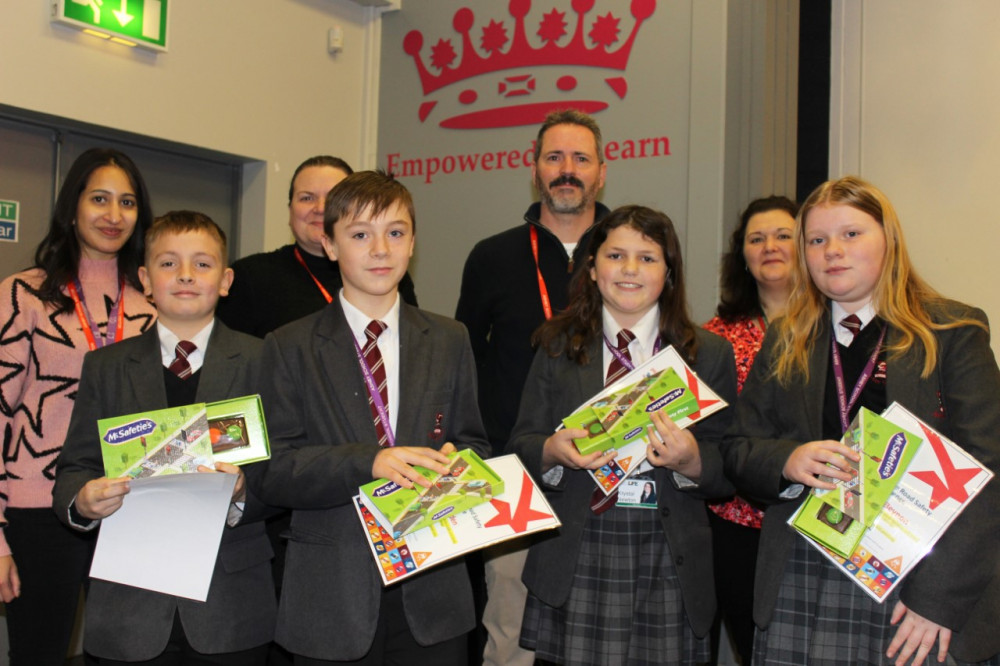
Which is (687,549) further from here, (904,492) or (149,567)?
(149,567)

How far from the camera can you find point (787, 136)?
562 cm

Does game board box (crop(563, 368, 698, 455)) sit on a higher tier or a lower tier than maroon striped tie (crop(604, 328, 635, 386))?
lower

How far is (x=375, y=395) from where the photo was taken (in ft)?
7.77

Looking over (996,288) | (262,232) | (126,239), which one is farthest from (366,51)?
(996,288)

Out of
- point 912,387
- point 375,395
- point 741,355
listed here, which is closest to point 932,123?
point 741,355

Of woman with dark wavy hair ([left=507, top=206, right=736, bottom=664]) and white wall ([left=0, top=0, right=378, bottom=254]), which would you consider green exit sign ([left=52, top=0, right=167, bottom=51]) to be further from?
woman with dark wavy hair ([left=507, top=206, right=736, bottom=664])

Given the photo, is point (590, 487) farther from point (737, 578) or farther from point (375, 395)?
point (737, 578)

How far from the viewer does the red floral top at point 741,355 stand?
10.6 feet

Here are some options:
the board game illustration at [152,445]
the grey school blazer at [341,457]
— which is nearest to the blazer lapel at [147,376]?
the board game illustration at [152,445]

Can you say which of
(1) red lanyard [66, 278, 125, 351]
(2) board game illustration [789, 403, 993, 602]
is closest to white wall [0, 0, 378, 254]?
(1) red lanyard [66, 278, 125, 351]

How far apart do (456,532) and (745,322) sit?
1.89 metres

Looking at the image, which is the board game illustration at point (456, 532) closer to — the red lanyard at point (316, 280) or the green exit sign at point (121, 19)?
the red lanyard at point (316, 280)

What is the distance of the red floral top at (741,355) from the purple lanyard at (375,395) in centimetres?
132

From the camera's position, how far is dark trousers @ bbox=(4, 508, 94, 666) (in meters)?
2.88
